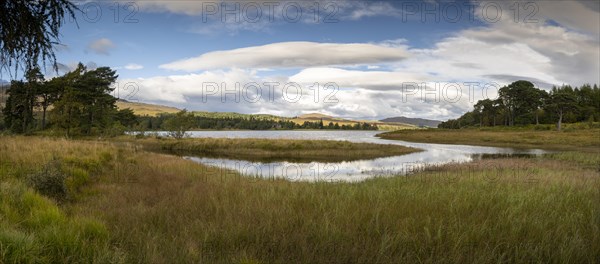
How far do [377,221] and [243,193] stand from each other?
4.46m

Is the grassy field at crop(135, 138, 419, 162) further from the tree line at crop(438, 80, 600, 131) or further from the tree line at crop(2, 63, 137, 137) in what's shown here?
the tree line at crop(438, 80, 600, 131)

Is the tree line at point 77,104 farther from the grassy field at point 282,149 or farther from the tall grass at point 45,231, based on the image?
the tall grass at point 45,231

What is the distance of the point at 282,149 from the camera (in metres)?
56.6

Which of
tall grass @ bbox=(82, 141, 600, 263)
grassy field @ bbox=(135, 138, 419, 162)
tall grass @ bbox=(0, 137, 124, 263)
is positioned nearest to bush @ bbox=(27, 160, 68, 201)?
tall grass @ bbox=(0, 137, 124, 263)

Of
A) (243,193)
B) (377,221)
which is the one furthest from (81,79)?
(377,221)

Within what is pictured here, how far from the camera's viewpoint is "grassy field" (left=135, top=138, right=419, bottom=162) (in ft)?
166

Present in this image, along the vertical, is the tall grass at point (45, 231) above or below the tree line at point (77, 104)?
below

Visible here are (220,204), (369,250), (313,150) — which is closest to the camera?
(369,250)

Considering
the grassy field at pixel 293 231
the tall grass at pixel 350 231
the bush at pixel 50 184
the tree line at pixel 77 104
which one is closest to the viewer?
the grassy field at pixel 293 231

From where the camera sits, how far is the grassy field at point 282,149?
5066 centimetres

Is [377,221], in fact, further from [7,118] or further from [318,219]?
[7,118]

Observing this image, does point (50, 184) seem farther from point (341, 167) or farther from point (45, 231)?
point (341, 167)

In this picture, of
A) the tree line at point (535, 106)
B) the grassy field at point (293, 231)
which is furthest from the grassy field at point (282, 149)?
the tree line at point (535, 106)

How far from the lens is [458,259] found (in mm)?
5062
